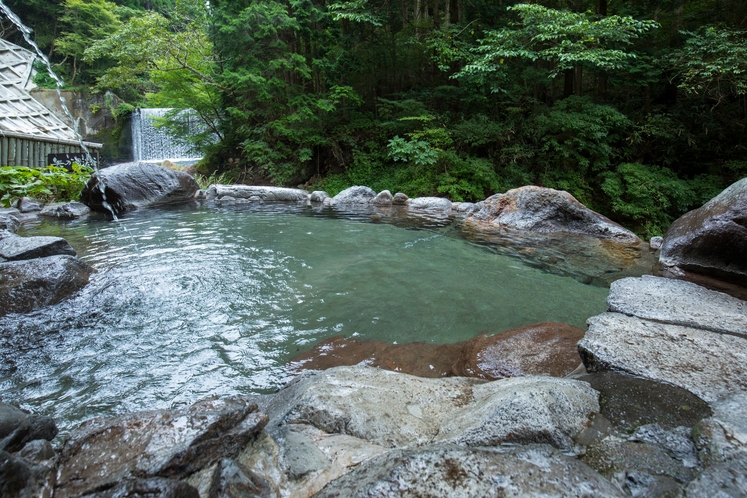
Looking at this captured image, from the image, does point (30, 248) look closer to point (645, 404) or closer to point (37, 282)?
point (37, 282)

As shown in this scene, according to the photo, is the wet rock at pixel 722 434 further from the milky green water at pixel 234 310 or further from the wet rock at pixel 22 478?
the wet rock at pixel 22 478

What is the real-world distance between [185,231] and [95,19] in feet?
80.0

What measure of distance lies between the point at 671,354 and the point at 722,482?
1047 mm

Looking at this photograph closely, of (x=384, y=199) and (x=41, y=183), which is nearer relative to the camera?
(x=41, y=183)

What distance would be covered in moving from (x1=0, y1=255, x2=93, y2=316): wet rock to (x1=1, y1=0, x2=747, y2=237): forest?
313 inches

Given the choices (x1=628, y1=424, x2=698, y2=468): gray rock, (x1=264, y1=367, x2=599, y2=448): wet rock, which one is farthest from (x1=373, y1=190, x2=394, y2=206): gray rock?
(x1=628, y1=424, x2=698, y2=468): gray rock

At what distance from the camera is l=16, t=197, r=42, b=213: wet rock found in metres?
8.52

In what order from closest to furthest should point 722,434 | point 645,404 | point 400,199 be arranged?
point 722,434, point 645,404, point 400,199

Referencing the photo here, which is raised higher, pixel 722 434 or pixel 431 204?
pixel 431 204

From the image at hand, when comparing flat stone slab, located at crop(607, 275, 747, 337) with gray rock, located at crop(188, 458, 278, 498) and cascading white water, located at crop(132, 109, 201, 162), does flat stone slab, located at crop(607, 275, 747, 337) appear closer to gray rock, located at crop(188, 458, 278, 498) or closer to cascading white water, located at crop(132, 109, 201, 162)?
gray rock, located at crop(188, 458, 278, 498)

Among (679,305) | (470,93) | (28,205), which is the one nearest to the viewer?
(679,305)

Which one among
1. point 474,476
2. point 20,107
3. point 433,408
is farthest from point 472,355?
point 20,107

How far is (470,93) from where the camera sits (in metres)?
11.1

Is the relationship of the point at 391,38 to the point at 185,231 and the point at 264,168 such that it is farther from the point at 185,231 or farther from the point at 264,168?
the point at 185,231
